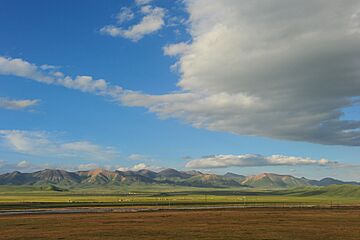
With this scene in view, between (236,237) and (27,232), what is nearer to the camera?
(236,237)

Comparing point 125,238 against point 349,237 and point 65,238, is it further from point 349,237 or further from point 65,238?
point 349,237

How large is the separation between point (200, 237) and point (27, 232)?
2841 centimetres

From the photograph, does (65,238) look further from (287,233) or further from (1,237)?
(287,233)

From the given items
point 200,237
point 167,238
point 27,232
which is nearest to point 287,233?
point 200,237

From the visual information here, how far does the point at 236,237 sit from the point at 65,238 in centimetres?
2373

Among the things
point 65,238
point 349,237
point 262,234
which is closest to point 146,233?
point 65,238

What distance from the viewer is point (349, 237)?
57.4 meters

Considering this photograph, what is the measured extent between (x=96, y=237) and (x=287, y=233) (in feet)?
92.4

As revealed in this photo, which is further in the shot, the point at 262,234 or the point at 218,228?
the point at 218,228

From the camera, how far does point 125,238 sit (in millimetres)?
57219

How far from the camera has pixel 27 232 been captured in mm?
66062

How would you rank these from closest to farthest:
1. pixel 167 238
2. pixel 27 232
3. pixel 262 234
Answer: pixel 167 238
pixel 262 234
pixel 27 232

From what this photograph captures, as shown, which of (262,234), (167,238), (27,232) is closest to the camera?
(167,238)

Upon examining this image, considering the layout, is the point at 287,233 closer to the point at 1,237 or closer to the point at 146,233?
the point at 146,233
